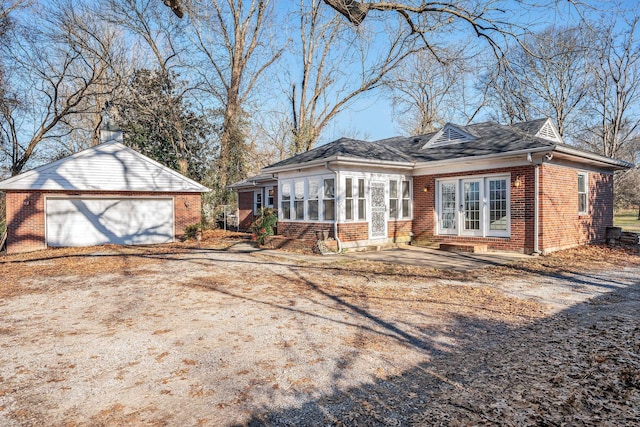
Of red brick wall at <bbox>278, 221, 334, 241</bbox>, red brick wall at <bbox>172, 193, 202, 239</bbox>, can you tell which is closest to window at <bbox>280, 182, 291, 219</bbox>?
red brick wall at <bbox>278, 221, 334, 241</bbox>

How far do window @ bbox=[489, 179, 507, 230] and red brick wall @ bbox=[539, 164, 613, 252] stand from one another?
1025mm

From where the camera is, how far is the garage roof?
14352 mm

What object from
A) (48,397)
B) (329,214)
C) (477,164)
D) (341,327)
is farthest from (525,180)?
(48,397)

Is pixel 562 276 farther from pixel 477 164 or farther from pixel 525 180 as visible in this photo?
pixel 477 164

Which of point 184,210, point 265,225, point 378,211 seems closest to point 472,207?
point 378,211

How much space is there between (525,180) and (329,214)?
5956 millimetres

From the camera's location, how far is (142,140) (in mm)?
23188

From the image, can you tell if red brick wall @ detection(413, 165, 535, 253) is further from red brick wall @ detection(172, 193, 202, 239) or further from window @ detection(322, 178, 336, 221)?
red brick wall @ detection(172, 193, 202, 239)

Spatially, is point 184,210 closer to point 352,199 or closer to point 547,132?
point 352,199

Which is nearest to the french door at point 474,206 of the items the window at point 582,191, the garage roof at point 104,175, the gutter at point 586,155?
the gutter at point 586,155

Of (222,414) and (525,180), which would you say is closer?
(222,414)

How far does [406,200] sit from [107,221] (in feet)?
39.5

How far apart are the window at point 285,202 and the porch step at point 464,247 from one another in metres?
5.58

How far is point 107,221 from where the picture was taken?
15.8 meters
